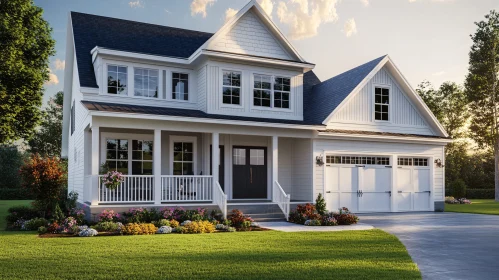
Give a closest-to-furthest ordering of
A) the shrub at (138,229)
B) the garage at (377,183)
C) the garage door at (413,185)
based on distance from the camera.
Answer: the shrub at (138,229), the garage at (377,183), the garage door at (413,185)

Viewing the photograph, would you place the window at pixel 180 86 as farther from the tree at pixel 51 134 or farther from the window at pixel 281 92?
the tree at pixel 51 134

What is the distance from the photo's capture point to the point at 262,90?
19344mm

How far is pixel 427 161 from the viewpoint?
72.8 ft

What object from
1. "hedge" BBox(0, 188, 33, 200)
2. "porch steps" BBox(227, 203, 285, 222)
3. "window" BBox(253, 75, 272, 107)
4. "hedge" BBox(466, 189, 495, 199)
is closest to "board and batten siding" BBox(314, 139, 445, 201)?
"porch steps" BBox(227, 203, 285, 222)

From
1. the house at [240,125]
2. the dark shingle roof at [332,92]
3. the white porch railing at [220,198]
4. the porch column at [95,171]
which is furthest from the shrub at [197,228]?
the dark shingle roof at [332,92]

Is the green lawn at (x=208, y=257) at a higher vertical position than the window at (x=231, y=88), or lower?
lower

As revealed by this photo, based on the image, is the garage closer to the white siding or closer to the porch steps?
the porch steps

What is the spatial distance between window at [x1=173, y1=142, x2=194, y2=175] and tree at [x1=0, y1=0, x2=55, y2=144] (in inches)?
440

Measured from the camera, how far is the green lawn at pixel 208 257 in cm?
794

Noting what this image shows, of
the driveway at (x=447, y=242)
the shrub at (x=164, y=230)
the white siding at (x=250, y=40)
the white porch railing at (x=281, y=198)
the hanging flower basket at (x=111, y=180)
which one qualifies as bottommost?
the driveway at (x=447, y=242)

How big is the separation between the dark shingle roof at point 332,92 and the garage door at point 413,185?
163 inches

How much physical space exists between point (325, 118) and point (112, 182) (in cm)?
904

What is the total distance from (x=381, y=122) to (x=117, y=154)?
37.4 ft

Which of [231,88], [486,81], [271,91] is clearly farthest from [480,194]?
[231,88]
